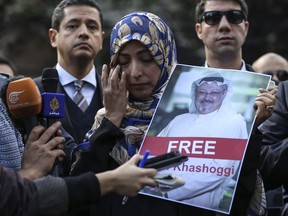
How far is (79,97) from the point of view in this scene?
5082 mm

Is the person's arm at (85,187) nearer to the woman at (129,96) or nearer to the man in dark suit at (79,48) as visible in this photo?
the woman at (129,96)

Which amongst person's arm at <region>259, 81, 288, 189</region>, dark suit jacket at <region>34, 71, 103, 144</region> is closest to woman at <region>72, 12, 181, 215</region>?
person's arm at <region>259, 81, 288, 189</region>

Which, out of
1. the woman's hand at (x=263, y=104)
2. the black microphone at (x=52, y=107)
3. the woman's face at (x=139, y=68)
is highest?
the woman's face at (x=139, y=68)

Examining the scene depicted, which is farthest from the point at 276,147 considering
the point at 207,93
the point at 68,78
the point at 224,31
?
the point at 68,78

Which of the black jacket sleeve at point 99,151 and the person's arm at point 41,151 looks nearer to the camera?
the person's arm at point 41,151

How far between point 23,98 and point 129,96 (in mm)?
597

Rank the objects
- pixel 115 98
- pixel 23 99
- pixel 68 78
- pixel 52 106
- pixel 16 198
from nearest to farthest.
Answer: pixel 16 198, pixel 23 99, pixel 52 106, pixel 115 98, pixel 68 78

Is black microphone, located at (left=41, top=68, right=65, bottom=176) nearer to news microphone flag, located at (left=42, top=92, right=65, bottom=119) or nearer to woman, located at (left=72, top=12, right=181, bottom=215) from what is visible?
news microphone flag, located at (left=42, top=92, right=65, bottom=119)

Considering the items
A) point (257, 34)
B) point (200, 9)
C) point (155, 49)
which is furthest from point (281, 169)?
point (257, 34)

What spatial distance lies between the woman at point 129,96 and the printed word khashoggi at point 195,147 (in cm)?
24

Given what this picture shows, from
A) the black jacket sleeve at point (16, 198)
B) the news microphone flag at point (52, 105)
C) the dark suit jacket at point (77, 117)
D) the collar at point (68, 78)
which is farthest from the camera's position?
the collar at point (68, 78)

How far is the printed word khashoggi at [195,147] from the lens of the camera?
10.3 feet

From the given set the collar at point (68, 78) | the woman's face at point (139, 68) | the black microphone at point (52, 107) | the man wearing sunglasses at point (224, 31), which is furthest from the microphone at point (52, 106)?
the man wearing sunglasses at point (224, 31)

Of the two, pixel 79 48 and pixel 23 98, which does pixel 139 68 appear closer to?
pixel 23 98
